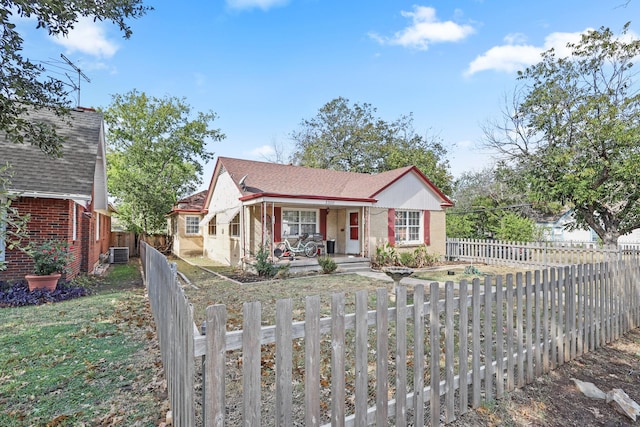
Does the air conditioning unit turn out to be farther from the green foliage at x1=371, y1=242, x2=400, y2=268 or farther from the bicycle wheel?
the green foliage at x1=371, y1=242, x2=400, y2=268

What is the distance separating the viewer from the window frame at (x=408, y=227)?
16406 millimetres

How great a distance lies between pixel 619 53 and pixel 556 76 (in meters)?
2.39

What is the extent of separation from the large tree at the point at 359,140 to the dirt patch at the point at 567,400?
25474 mm

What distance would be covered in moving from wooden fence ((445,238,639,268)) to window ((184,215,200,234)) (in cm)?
1597

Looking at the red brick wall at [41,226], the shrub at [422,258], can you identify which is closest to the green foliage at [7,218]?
the red brick wall at [41,226]

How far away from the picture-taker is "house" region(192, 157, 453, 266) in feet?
47.5

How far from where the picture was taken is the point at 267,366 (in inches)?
161

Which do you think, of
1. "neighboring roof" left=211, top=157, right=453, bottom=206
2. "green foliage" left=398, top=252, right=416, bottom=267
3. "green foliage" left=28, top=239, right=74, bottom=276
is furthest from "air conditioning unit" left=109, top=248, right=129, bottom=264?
"green foliage" left=398, top=252, right=416, bottom=267

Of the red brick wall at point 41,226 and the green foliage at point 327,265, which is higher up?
the red brick wall at point 41,226

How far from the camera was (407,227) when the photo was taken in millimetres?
16750

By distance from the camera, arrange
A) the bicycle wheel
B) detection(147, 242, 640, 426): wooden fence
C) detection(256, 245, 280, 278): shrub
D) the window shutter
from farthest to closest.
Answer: the window shutter, the bicycle wheel, detection(256, 245, 280, 278): shrub, detection(147, 242, 640, 426): wooden fence

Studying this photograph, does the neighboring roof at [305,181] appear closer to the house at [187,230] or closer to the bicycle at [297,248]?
the bicycle at [297,248]

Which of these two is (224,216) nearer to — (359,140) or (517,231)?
(517,231)

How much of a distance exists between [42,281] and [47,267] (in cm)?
36
